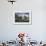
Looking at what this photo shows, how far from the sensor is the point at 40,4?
16.0 ft

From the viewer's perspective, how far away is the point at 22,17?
490 cm

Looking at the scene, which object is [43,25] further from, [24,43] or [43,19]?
[24,43]

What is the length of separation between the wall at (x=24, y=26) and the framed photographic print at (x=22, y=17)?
0.12m

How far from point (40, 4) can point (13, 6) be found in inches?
40.3

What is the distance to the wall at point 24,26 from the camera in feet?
16.0

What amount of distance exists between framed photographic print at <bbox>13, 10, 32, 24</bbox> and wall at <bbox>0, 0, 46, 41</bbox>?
0.12 m

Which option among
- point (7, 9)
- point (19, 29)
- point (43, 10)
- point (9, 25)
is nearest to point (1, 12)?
point (7, 9)

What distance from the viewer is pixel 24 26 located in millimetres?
4891

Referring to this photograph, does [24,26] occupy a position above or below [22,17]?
below

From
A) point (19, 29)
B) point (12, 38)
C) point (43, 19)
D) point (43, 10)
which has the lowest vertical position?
point (12, 38)

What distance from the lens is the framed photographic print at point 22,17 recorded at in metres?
4.88

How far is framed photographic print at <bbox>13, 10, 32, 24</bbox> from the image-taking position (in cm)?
488

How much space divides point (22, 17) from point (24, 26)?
1.15 ft

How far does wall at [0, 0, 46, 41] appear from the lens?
192 inches
